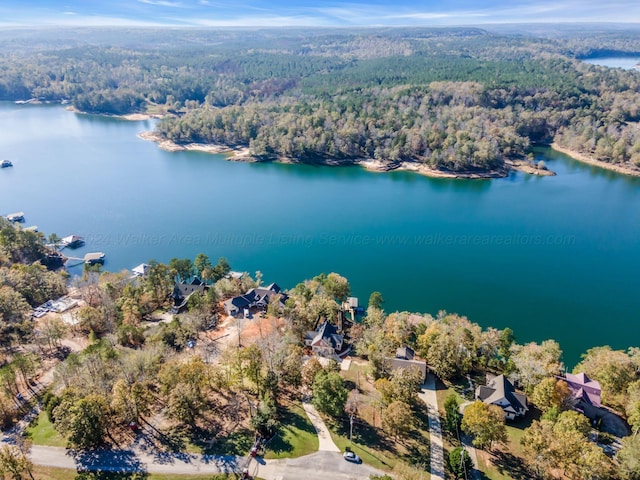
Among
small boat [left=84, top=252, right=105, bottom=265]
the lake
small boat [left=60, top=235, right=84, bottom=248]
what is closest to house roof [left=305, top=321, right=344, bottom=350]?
the lake

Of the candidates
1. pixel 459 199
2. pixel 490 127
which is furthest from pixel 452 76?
pixel 459 199

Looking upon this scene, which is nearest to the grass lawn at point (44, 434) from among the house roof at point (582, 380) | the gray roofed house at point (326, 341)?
the gray roofed house at point (326, 341)

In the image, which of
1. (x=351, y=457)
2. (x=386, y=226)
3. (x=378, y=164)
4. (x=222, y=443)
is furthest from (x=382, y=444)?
(x=378, y=164)

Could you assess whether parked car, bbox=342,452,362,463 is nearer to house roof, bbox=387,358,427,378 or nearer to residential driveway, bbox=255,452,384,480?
residential driveway, bbox=255,452,384,480

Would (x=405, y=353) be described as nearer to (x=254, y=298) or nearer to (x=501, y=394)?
(x=501, y=394)

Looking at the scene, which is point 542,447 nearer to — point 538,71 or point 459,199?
point 459,199

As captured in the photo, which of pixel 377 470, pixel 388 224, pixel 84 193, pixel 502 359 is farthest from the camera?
pixel 84 193
